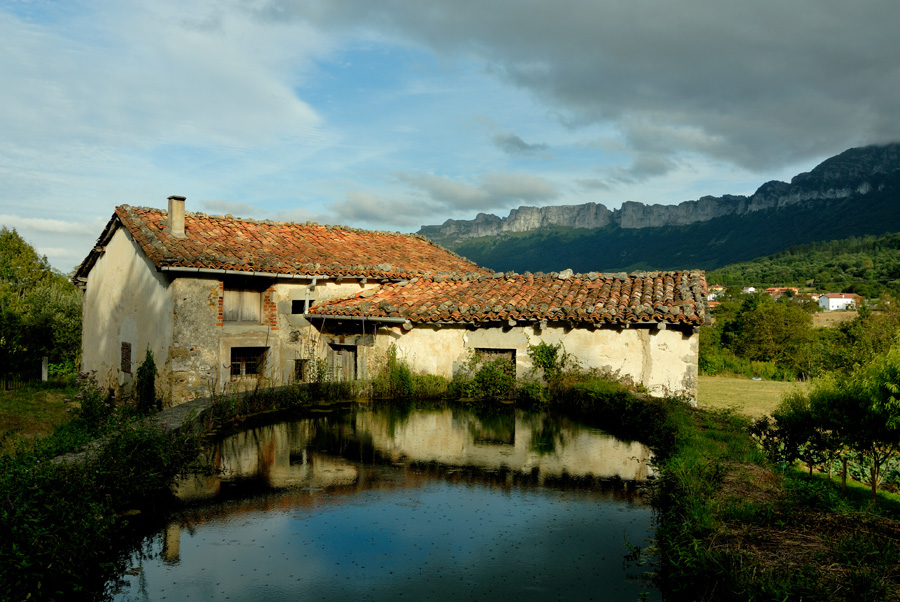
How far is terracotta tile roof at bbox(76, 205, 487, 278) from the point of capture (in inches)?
572

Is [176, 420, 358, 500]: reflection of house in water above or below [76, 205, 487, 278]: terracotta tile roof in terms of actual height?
below

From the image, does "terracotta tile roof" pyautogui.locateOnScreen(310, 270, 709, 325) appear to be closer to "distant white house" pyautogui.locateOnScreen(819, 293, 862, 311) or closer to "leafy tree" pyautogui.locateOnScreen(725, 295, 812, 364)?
"leafy tree" pyautogui.locateOnScreen(725, 295, 812, 364)

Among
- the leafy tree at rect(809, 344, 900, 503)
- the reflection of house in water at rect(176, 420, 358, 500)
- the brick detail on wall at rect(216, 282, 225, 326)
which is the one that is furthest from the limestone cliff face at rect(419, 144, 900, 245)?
the reflection of house in water at rect(176, 420, 358, 500)

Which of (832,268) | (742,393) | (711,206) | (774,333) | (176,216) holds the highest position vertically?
(711,206)

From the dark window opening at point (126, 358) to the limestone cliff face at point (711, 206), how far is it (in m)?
106

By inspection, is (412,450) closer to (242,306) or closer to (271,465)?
(271,465)

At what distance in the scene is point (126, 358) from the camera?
16.2 metres

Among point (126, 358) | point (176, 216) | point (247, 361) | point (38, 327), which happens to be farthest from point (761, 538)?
point (38, 327)

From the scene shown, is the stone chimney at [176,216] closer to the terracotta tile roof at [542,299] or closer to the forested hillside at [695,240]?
the terracotta tile roof at [542,299]

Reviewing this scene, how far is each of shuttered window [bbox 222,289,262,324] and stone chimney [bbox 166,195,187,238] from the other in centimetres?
197

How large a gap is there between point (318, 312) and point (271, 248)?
2444 millimetres

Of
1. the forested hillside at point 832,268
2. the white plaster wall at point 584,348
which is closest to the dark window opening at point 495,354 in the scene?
the white plaster wall at point 584,348

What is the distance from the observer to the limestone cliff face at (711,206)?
103 meters

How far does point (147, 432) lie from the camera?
23.9ft
